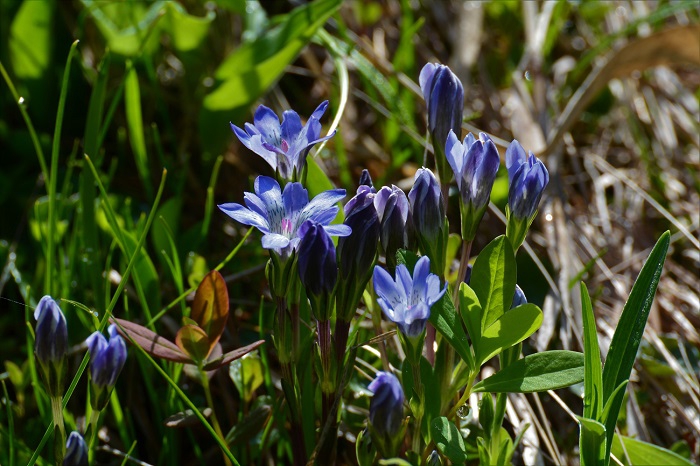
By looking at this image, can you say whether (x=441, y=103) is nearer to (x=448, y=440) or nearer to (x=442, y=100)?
(x=442, y=100)

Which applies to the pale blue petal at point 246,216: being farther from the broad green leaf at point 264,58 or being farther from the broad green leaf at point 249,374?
the broad green leaf at point 264,58

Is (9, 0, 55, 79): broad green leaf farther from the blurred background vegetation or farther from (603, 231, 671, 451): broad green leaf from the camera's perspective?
(603, 231, 671, 451): broad green leaf

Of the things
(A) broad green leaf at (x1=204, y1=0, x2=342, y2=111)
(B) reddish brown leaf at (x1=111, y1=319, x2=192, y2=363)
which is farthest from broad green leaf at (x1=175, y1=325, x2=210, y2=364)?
(A) broad green leaf at (x1=204, y1=0, x2=342, y2=111)

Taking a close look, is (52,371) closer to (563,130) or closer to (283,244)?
(283,244)

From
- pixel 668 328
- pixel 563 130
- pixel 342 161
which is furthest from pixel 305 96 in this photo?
pixel 668 328

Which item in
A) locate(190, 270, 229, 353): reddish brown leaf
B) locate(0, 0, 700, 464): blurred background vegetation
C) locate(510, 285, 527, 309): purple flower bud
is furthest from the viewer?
locate(0, 0, 700, 464): blurred background vegetation

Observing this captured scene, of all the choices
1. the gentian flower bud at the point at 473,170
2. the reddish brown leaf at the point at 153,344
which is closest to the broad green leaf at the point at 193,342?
the reddish brown leaf at the point at 153,344

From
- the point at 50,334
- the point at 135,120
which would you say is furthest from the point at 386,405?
the point at 135,120
